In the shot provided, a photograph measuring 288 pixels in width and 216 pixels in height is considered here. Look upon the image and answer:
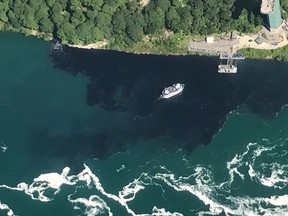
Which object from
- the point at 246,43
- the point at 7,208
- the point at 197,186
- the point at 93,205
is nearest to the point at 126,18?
the point at 246,43

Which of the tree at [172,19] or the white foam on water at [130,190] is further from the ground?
the tree at [172,19]

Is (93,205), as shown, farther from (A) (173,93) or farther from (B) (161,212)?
(A) (173,93)

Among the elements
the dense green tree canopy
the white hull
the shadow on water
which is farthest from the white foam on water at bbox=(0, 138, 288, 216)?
the dense green tree canopy

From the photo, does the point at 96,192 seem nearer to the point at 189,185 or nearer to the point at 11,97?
the point at 189,185

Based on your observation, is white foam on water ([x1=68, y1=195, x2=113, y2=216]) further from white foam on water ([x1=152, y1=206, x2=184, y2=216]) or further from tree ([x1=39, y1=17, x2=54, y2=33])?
tree ([x1=39, y1=17, x2=54, y2=33])

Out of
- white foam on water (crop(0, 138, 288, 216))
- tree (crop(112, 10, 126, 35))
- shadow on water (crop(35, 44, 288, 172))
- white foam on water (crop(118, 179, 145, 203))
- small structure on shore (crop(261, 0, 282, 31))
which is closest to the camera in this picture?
white foam on water (crop(0, 138, 288, 216))

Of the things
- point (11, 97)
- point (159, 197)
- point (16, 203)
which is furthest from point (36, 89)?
point (159, 197)

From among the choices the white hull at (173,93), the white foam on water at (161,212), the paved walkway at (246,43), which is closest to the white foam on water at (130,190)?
the white foam on water at (161,212)

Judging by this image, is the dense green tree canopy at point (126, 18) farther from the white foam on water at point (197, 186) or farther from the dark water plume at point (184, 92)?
the white foam on water at point (197, 186)
